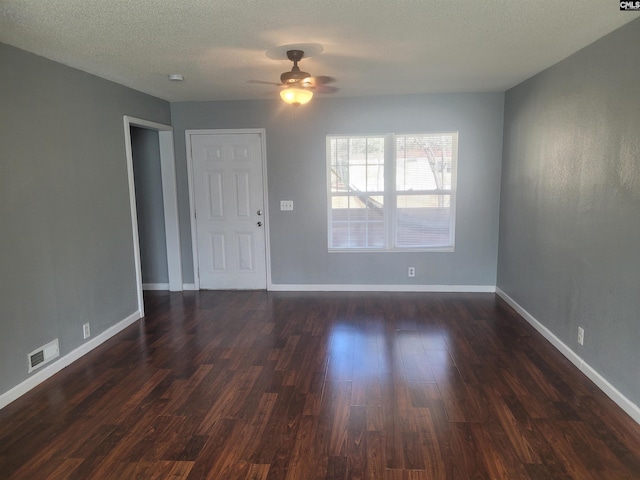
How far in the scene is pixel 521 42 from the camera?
295 centimetres

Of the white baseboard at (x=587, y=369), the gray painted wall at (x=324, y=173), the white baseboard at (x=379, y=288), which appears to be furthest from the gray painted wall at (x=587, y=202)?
the white baseboard at (x=379, y=288)

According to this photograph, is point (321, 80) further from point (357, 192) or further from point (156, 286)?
point (156, 286)

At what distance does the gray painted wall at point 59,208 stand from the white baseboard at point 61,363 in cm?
5

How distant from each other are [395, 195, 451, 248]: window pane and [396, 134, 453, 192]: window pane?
149 mm

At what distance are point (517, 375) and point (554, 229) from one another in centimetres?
134

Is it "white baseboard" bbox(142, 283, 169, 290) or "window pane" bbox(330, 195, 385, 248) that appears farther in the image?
"white baseboard" bbox(142, 283, 169, 290)

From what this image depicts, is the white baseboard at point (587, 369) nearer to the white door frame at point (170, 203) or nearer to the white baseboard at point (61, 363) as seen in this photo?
the white baseboard at point (61, 363)

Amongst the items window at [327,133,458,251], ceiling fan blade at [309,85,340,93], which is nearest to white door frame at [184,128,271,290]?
window at [327,133,458,251]

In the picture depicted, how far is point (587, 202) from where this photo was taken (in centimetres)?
305

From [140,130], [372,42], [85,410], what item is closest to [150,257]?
[140,130]

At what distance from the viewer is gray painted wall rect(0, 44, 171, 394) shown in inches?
112

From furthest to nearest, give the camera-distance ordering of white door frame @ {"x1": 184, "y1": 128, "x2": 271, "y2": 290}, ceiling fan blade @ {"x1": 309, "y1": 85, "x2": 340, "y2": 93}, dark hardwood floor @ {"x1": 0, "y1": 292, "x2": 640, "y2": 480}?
white door frame @ {"x1": 184, "y1": 128, "x2": 271, "y2": 290}
ceiling fan blade @ {"x1": 309, "y1": 85, "x2": 340, "y2": 93}
dark hardwood floor @ {"x1": 0, "y1": 292, "x2": 640, "y2": 480}

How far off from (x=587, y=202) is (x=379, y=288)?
9.03 feet

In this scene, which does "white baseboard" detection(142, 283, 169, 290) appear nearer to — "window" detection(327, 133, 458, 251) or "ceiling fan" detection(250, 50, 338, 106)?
"window" detection(327, 133, 458, 251)
